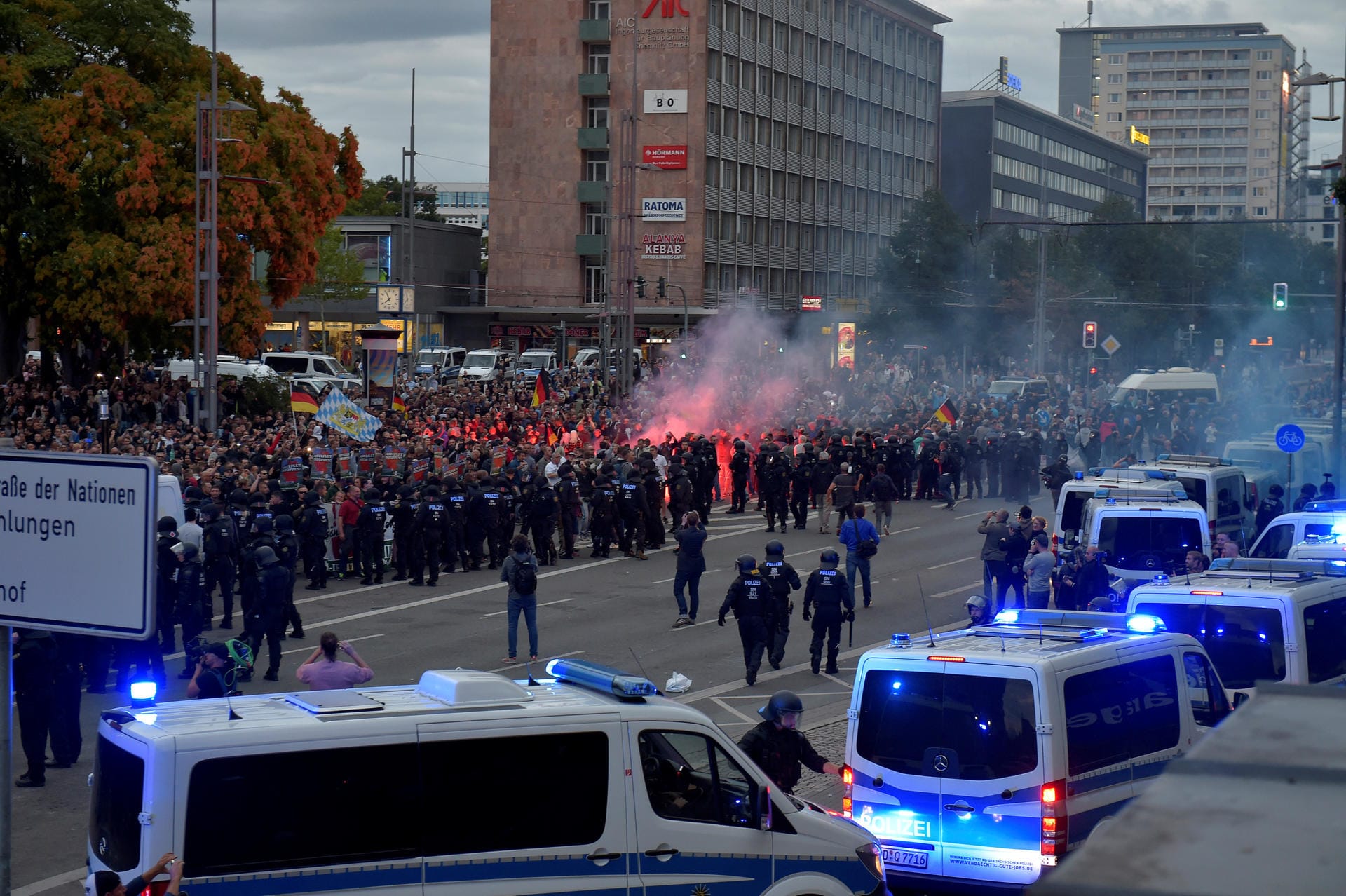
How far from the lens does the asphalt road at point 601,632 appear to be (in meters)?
12.4

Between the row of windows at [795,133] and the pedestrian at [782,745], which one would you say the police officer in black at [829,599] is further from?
the row of windows at [795,133]

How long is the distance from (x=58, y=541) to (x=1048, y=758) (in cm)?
620

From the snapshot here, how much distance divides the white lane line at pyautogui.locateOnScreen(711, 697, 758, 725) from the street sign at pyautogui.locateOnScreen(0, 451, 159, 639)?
1080 cm

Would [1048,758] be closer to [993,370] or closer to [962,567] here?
[962,567]

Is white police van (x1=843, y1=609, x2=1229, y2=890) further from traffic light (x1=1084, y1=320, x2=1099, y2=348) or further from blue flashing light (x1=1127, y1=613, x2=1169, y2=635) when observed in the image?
traffic light (x1=1084, y1=320, x2=1099, y2=348)

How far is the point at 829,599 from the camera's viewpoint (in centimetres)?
1741

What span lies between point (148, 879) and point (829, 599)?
11.5 metres

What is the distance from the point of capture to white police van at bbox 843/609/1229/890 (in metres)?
9.34

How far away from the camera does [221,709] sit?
751cm

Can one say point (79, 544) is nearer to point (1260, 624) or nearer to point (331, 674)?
point (331, 674)

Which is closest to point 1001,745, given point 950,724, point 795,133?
point 950,724

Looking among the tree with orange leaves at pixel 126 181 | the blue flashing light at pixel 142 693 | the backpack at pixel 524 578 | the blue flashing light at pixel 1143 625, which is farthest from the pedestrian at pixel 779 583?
the tree with orange leaves at pixel 126 181

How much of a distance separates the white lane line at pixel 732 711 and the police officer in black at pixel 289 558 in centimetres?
532

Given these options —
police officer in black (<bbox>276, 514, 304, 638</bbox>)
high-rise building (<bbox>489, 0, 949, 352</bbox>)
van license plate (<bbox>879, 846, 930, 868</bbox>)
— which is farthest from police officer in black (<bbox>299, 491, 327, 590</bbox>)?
high-rise building (<bbox>489, 0, 949, 352</bbox>)
